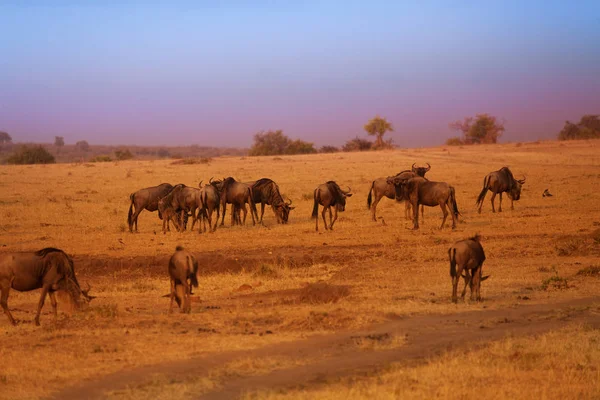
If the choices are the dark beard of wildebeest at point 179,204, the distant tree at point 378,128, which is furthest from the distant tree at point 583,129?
the dark beard of wildebeest at point 179,204

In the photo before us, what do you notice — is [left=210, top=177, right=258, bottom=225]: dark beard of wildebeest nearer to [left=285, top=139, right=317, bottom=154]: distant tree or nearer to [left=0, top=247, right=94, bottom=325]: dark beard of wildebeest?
[left=0, top=247, right=94, bottom=325]: dark beard of wildebeest

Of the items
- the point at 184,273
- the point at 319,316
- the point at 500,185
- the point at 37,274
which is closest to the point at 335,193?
the point at 500,185

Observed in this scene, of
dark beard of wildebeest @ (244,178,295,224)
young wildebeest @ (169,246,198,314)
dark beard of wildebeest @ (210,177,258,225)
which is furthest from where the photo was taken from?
dark beard of wildebeest @ (244,178,295,224)

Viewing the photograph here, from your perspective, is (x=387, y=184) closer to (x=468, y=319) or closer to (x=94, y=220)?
(x=94, y=220)

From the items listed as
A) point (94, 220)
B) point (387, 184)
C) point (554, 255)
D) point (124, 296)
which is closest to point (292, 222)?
point (387, 184)

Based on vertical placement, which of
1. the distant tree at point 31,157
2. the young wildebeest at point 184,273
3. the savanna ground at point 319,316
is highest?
the distant tree at point 31,157

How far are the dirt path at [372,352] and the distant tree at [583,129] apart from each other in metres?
69.5

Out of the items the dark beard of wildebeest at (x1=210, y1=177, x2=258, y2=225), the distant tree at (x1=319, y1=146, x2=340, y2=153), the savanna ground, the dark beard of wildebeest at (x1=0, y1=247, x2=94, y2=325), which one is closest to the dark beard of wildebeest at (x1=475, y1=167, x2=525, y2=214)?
the savanna ground

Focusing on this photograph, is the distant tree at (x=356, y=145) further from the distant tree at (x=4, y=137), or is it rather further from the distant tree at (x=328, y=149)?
the distant tree at (x=4, y=137)

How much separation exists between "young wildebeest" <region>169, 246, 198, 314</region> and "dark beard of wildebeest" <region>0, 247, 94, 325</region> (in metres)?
1.28

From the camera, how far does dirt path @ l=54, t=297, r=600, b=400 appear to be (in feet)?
27.0

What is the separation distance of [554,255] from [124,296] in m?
9.26

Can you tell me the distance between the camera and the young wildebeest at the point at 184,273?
11258 millimetres

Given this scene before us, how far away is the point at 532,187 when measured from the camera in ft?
112
